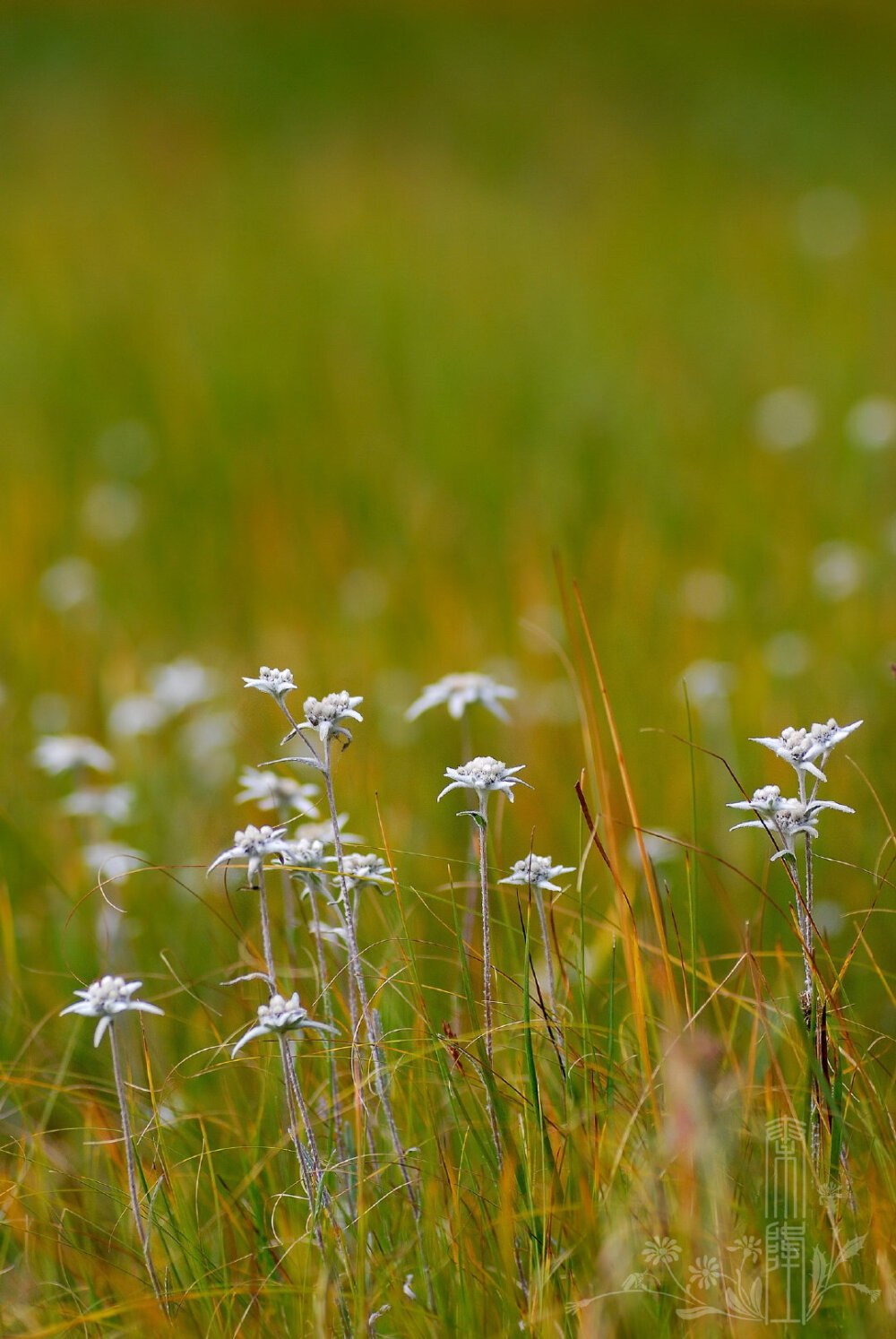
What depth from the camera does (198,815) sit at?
246cm

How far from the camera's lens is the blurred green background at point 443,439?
8.46 ft

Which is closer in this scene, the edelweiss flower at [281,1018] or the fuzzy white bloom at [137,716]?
the edelweiss flower at [281,1018]

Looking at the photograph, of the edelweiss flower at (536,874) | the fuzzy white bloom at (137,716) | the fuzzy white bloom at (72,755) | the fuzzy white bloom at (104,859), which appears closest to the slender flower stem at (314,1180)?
the edelweiss flower at (536,874)

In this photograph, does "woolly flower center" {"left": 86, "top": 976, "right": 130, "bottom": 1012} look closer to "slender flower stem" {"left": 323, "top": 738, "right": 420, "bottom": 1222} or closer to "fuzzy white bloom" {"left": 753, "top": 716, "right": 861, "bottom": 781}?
"slender flower stem" {"left": 323, "top": 738, "right": 420, "bottom": 1222}

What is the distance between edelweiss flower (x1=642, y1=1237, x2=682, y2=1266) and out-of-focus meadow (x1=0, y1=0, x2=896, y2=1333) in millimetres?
372

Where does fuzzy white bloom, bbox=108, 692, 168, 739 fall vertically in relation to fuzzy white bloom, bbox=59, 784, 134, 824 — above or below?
above

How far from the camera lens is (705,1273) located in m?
0.92

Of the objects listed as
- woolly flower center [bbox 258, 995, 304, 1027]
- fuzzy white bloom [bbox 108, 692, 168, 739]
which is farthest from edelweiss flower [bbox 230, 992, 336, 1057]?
fuzzy white bloom [bbox 108, 692, 168, 739]

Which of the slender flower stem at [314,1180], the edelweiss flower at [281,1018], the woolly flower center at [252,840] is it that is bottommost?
the slender flower stem at [314,1180]

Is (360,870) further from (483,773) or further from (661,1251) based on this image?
(661,1251)

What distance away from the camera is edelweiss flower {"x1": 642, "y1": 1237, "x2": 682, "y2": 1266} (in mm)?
948

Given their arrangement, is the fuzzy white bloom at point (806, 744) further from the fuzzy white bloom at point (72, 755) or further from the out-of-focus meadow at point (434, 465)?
the fuzzy white bloom at point (72, 755)

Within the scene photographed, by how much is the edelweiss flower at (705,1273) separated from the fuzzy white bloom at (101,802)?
1.46 metres

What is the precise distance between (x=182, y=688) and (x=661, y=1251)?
6.68 feet
